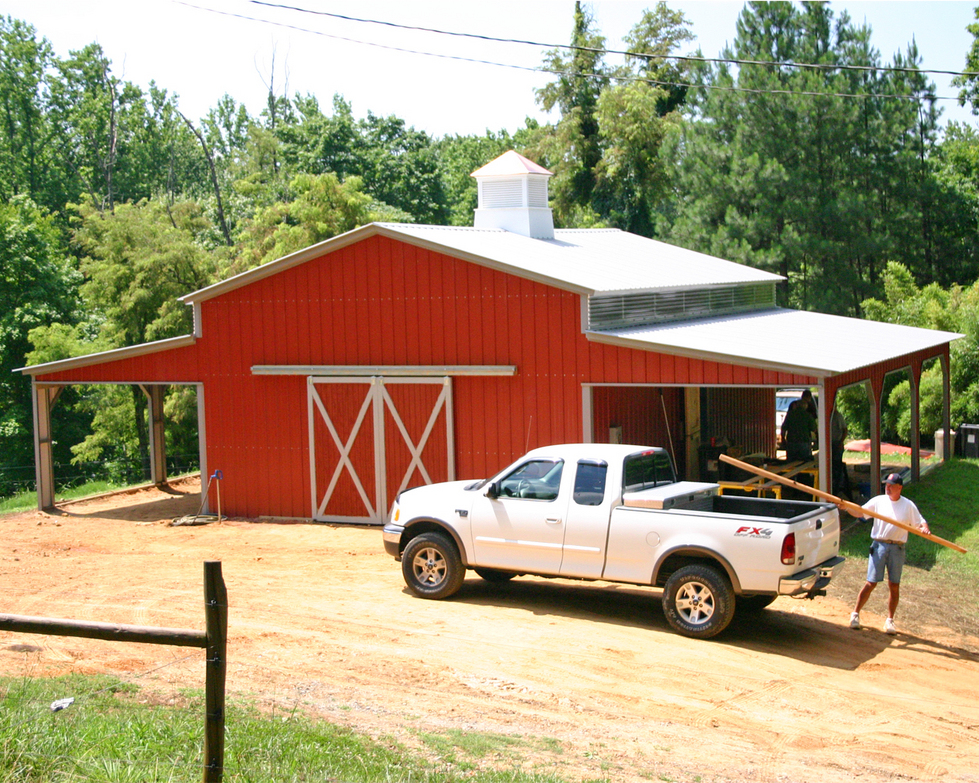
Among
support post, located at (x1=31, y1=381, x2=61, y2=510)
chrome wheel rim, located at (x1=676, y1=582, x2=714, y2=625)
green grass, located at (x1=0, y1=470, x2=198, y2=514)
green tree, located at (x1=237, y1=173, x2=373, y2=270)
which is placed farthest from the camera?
green tree, located at (x1=237, y1=173, x2=373, y2=270)

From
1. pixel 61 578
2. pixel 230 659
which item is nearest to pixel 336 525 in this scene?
pixel 61 578

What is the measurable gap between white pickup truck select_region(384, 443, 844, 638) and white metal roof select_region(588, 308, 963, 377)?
3.19 meters

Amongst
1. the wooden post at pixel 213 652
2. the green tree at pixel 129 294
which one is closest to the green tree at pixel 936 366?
the green tree at pixel 129 294

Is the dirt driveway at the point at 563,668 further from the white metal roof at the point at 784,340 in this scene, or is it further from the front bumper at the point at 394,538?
the white metal roof at the point at 784,340

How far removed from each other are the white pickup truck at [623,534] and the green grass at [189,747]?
3.40m

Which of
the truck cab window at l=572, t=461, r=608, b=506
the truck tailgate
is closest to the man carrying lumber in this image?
the truck tailgate

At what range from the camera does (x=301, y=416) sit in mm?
18016

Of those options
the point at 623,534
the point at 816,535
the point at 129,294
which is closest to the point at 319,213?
the point at 129,294

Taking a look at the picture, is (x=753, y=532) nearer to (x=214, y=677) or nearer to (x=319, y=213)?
(x=214, y=677)

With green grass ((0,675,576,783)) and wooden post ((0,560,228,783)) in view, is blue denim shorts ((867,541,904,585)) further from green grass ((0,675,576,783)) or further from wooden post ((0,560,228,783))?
wooden post ((0,560,228,783))

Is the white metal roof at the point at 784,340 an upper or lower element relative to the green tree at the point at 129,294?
lower

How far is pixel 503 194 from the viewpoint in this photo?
22.9 meters

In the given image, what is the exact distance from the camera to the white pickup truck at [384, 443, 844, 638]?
10078mm

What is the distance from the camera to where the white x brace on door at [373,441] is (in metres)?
17.0
